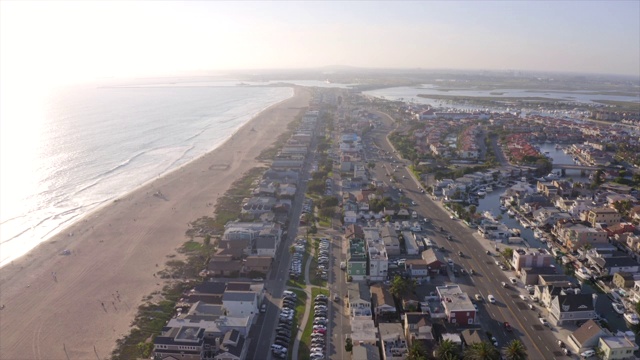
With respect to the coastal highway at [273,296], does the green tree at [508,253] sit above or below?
above

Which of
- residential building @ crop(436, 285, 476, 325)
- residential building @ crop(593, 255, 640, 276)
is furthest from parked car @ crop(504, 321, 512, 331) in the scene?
residential building @ crop(593, 255, 640, 276)

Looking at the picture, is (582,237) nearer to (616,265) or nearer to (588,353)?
(616,265)

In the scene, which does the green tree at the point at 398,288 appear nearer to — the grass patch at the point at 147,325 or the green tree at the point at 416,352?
the green tree at the point at 416,352

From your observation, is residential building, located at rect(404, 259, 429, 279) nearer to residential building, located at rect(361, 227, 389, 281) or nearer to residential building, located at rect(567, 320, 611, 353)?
residential building, located at rect(361, 227, 389, 281)

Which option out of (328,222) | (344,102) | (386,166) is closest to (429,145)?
(386,166)

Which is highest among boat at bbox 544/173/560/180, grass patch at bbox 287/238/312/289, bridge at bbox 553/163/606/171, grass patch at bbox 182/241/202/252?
bridge at bbox 553/163/606/171

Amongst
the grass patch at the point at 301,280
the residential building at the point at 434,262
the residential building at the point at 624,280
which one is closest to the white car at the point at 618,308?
the residential building at the point at 624,280
